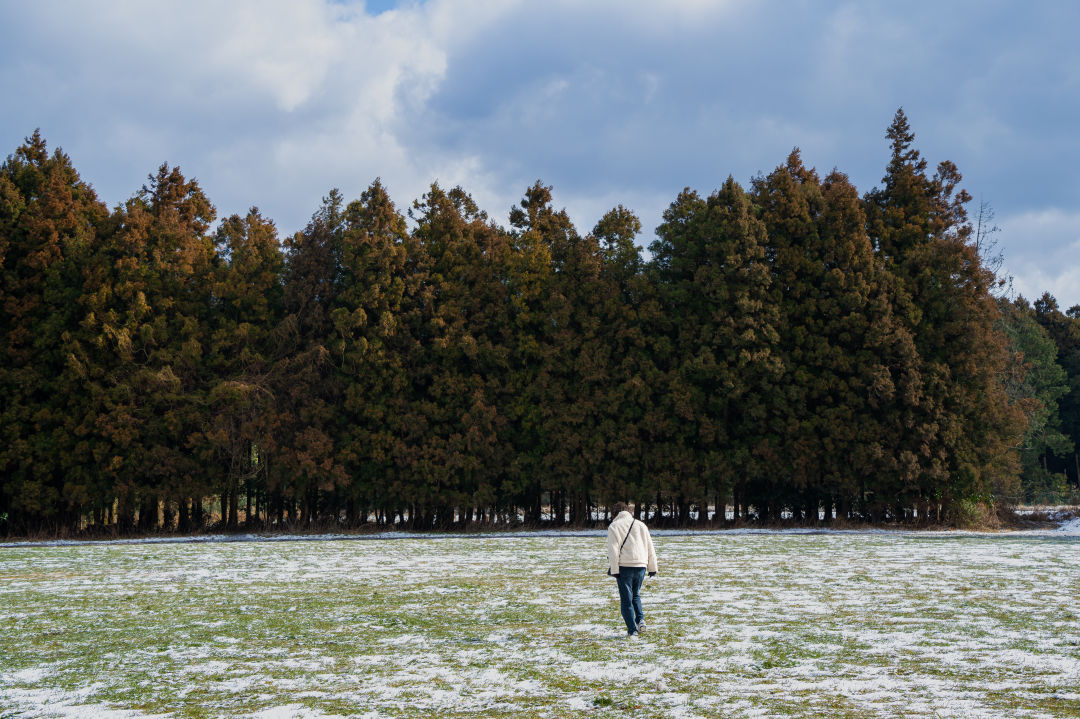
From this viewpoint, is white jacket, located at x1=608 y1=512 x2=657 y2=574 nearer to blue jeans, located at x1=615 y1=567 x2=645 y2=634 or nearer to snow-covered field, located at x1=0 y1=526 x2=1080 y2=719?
blue jeans, located at x1=615 y1=567 x2=645 y2=634

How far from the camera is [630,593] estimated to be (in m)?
8.54

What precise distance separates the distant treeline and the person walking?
68.7ft

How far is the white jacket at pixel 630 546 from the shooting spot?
331 inches

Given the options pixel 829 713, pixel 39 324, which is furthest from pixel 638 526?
pixel 39 324

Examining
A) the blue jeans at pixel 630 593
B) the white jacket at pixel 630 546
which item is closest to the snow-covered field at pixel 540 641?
the blue jeans at pixel 630 593

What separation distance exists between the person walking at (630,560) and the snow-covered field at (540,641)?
1.19 feet

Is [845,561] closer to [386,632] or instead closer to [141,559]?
[386,632]

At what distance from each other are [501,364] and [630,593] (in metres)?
23.1

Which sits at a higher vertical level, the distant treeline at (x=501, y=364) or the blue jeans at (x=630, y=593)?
the distant treeline at (x=501, y=364)

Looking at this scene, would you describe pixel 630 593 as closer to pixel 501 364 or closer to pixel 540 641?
pixel 540 641

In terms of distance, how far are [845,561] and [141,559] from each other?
15260 millimetres

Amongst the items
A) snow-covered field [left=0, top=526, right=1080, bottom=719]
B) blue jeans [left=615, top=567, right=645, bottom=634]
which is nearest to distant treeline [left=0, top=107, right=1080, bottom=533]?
snow-covered field [left=0, top=526, right=1080, bottom=719]

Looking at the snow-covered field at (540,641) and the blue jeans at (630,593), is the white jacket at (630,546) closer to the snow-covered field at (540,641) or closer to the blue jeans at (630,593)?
the blue jeans at (630,593)

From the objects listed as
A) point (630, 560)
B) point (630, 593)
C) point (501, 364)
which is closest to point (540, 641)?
point (630, 593)
